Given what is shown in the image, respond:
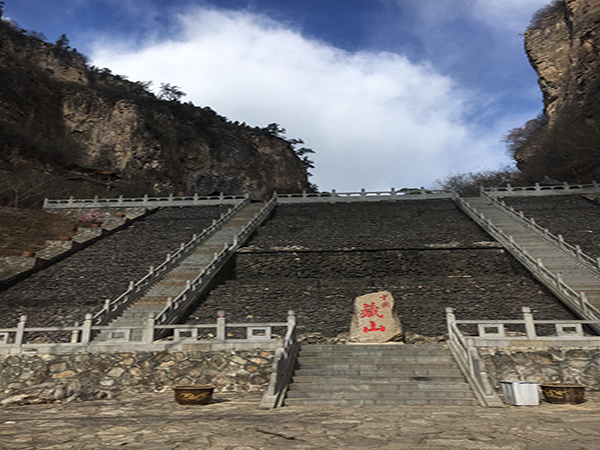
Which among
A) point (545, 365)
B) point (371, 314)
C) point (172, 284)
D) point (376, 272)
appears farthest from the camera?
point (376, 272)

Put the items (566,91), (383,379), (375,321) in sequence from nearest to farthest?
(383,379) → (375,321) → (566,91)

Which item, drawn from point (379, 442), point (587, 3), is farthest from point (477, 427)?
point (587, 3)

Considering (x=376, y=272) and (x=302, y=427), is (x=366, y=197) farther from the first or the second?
(x=302, y=427)

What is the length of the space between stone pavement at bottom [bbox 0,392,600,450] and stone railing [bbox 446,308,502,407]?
48 centimetres

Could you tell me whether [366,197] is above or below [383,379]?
above

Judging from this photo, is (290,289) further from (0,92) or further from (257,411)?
(0,92)

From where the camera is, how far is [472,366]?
29.2ft

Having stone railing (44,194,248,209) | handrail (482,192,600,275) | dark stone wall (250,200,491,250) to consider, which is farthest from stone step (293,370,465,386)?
stone railing (44,194,248,209)

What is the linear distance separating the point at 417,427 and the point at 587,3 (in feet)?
171

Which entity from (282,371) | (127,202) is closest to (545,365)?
(282,371)

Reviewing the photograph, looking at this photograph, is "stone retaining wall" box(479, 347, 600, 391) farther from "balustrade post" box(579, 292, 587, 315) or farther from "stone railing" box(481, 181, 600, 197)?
"stone railing" box(481, 181, 600, 197)

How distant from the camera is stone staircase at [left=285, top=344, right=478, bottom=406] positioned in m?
8.45

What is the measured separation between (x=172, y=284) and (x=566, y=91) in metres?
47.0

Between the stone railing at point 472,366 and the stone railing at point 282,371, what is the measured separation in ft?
13.0
